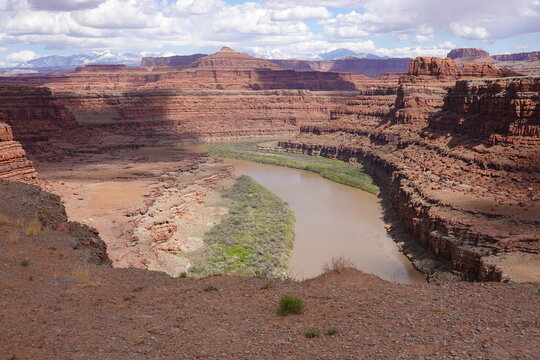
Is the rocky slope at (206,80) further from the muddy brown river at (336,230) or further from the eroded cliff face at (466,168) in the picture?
the muddy brown river at (336,230)

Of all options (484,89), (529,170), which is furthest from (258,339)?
(484,89)

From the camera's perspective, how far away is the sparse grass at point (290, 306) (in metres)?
10.8

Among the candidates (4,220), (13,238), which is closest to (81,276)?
(13,238)

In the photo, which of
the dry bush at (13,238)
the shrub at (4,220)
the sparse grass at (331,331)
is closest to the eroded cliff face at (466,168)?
the sparse grass at (331,331)

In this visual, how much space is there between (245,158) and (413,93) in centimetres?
2789

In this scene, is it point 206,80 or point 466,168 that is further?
point 206,80

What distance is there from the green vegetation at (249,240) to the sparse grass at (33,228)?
8.50 metres

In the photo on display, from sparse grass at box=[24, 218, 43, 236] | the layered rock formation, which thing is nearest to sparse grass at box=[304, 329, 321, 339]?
sparse grass at box=[24, 218, 43, 236]

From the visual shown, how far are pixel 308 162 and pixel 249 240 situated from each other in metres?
42.7

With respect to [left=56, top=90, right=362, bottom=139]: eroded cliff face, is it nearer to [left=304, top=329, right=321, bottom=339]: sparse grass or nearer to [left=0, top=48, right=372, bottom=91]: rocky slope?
[left=0, top=48, right=372, bottom=91]: rocky slope

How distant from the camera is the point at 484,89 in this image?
50.5 m

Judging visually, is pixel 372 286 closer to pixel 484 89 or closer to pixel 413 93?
pixel 484 89

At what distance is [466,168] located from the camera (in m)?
40.3

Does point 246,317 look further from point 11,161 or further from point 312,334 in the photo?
point 11,161
